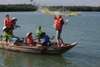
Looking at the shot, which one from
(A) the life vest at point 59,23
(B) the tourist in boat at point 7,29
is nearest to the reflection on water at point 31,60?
(B) the tourist in boat at point 7,29

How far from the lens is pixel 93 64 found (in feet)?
66.7

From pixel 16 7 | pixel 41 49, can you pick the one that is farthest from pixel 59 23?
pixel 16 7

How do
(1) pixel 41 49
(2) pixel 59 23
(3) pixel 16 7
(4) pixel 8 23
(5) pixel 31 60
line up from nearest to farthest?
(5) pixel 31 60 → (1) pixel 41 49 → (2) pixel 59 23 → (4) pixel 8 23 → (3) pixel 16 7

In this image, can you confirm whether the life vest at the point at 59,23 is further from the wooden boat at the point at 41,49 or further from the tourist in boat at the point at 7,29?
the tourist in boat at the point at 7,29

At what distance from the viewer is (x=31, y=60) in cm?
2159

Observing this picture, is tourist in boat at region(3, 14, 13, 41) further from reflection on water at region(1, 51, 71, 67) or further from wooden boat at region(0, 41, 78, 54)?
reflection on water at region(1, 51, 71, 67)

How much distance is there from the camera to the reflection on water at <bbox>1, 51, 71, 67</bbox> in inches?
808

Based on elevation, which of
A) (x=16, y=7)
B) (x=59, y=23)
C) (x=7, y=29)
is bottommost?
(x=16, y=7)

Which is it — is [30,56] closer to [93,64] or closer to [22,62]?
[22,62]

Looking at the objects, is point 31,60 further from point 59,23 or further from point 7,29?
point 7,29

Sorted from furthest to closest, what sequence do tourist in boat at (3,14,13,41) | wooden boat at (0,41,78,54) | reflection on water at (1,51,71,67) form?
tourist in boat at (3,14,13,41) < wooden boat at (0,41,78,54) < reflection on water at (1,51,71,67)

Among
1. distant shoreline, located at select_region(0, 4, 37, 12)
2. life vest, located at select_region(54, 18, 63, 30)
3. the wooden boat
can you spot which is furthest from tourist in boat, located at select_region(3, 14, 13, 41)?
distant shoreline, located at select_region(0, 4, 37, 12)

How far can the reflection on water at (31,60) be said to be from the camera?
20.5m

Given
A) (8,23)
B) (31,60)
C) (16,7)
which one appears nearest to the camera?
(31,60)
